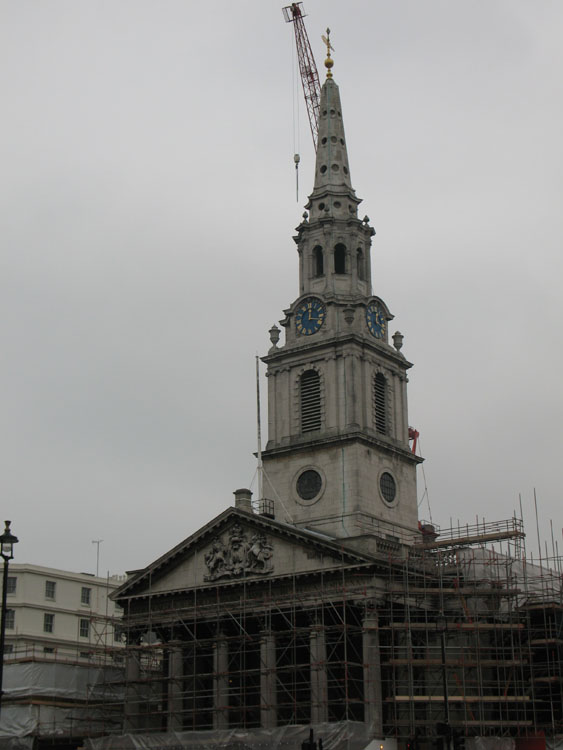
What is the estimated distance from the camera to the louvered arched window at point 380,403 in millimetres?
83688

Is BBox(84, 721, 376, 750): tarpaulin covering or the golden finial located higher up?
the golden finial

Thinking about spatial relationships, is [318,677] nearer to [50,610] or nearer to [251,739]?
[251,739]

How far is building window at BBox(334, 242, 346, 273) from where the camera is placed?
88062mm

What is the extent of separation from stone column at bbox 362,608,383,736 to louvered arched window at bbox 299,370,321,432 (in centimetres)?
1803

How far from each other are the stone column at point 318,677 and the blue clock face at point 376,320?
2476cm

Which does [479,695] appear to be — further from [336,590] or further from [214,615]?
[214,615]

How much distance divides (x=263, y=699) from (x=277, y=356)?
1003 inches

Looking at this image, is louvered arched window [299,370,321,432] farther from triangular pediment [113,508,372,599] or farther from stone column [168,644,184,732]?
stone column [168,644,184,732]

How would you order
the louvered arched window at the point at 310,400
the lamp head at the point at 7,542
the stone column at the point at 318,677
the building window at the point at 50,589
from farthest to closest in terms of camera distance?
1. the building window at the point at 50,589
2. the louvered arched window at the point at 310,400
3. the stone column at the point at 318,677
4. the lamp head at the point at 7,542

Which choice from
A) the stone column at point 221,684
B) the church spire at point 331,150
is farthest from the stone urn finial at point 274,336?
the stone column at point 221,684

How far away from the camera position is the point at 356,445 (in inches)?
3135

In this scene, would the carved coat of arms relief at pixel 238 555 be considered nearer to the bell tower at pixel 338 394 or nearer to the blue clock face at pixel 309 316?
the bell tower at pixel 338 394

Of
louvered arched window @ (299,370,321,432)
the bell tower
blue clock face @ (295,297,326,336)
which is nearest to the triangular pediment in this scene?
the bell tower

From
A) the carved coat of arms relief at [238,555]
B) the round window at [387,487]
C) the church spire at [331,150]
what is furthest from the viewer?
the church spire at [331,150]
